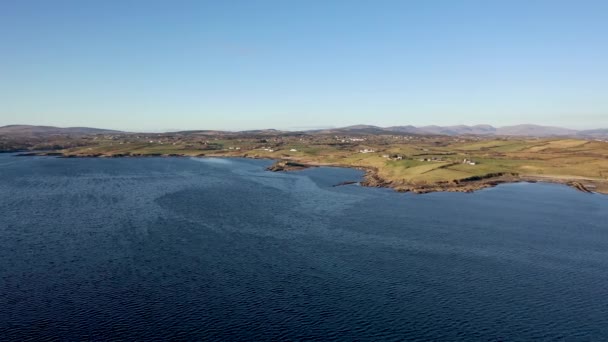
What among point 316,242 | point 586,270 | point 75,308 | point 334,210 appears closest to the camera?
point 75,308

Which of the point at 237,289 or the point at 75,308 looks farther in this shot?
the point at 237,289

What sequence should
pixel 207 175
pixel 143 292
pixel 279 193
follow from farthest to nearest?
pixel 207 175 < pixel 279 193 < pixel 143 292

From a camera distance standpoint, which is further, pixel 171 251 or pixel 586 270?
pixel 171 251

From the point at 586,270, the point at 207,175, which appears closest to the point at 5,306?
the point at 586,270

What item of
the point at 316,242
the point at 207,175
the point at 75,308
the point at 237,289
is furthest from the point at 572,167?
the point at 75,308

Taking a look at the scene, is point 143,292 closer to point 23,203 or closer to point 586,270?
point 586,270

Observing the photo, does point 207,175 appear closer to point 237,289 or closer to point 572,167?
point 237,289
